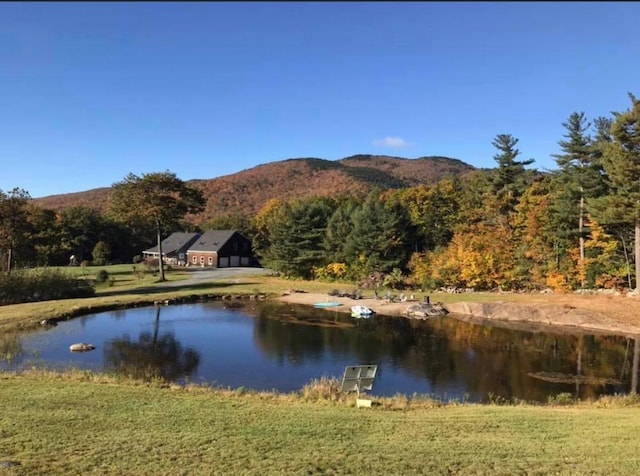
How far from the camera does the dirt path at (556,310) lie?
2920 centimetres

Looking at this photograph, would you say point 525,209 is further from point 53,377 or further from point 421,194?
point 53,377

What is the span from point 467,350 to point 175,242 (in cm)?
6045

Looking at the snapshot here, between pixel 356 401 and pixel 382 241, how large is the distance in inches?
1406

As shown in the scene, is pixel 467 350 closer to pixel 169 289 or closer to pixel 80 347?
pixel 80 347

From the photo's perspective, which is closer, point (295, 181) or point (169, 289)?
point (169, 289)

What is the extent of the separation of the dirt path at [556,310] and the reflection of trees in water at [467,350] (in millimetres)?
2330

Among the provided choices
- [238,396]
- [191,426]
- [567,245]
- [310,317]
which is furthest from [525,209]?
[191,426]

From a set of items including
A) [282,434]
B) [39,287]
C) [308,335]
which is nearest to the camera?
[282,434]

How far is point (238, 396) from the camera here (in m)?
12.5

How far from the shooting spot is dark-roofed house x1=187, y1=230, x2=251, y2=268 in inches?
2721

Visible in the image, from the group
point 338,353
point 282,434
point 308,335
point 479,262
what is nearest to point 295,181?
point 479,262

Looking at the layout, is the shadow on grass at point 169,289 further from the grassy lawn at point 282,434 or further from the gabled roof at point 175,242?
the gabled roof at point 175,242

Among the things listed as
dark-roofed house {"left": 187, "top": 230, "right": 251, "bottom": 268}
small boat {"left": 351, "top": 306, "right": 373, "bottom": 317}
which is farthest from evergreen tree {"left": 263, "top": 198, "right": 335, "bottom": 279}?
dark-roofed house {"left": 187, "top": 230, "right": 251, "bottom": 268}

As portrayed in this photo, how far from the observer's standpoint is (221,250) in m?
69.0
